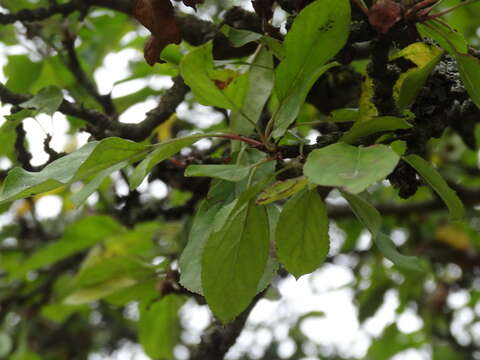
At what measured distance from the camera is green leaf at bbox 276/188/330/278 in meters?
0.79

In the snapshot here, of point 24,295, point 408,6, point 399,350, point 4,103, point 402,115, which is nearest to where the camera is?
point 408,6

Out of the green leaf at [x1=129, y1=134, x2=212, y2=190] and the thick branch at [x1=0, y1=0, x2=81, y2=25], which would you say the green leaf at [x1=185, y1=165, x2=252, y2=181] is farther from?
the thick branch at [x1=0, y1=0, x2=81, y2=25]

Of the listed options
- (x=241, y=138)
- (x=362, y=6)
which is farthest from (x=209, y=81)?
(x=362, y=6)

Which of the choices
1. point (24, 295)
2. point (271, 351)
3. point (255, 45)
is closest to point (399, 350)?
point (271, 351)

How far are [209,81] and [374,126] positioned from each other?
0.23m

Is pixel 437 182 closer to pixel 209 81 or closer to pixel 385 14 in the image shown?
pixel 385 14

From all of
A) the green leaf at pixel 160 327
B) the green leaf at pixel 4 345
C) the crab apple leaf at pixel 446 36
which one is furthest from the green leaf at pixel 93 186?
the green leaf at pixel 4 345

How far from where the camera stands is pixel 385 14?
0.73 m

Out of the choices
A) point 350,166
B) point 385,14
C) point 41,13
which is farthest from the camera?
point 41,13

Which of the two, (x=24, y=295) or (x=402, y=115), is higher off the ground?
(x=402, y=115)

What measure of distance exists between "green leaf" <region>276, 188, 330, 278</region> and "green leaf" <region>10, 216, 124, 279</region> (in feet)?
3.58

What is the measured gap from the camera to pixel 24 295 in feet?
7.10

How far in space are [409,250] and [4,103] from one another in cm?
140

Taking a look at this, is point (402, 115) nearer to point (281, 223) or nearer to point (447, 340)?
A: point (281, 223)
